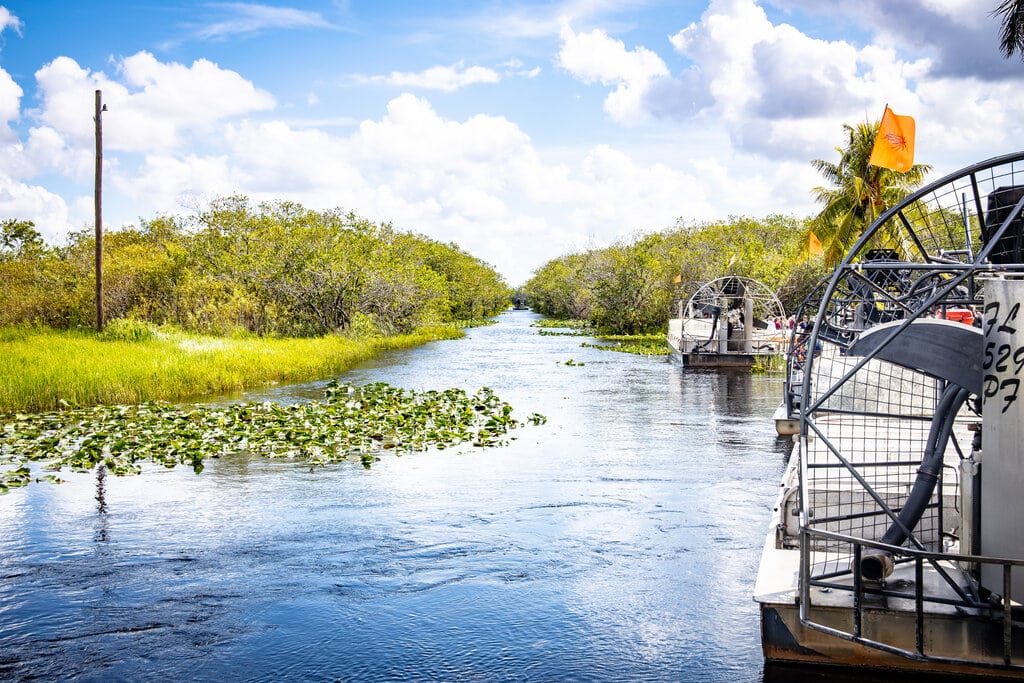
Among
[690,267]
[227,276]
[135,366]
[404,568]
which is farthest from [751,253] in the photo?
[404,568]

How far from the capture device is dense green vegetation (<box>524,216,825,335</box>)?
45438mm

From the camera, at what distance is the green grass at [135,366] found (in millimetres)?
19438

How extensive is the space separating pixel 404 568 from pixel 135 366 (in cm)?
1499

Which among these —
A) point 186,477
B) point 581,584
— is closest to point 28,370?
point 186,477

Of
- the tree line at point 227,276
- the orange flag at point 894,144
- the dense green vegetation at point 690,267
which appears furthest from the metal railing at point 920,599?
the dense green vegetation at point 690,267

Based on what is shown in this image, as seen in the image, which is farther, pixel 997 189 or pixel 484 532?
pixel 484 532

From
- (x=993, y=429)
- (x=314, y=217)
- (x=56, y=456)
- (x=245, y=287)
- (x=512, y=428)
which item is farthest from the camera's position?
(x=314, y=217)

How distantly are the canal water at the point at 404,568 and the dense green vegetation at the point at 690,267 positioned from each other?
100 ft

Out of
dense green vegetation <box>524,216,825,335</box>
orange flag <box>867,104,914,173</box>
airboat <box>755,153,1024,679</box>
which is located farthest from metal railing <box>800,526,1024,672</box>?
dense green vegetation <box>524,216,825,335</box>

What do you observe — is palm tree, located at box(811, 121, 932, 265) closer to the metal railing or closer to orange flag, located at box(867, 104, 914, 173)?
orange flag, located at box(867, 104, 914, 173)

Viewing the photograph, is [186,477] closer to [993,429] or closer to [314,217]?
[993,429]

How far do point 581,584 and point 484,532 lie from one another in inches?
80.1

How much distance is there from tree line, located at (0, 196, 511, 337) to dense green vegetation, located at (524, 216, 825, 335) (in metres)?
11.8

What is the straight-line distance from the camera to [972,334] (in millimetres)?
6336
